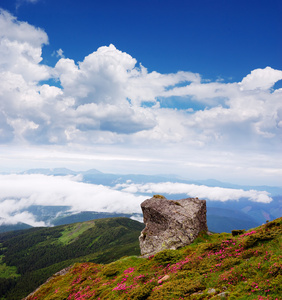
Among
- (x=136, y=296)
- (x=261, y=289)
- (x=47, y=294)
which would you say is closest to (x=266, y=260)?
(x=261, y=289)

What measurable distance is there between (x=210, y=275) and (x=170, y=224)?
20557 millimetres

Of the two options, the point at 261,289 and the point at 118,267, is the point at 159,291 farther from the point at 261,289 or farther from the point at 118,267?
the point at 118,267

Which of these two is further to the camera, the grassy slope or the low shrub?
the low shrub

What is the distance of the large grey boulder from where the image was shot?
34.1 meters

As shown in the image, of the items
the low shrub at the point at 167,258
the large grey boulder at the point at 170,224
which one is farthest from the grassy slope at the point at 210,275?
the large grey boulder at the point at 170,224

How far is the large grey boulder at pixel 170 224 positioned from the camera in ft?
112

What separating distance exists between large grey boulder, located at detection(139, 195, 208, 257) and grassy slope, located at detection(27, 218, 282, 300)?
771cm

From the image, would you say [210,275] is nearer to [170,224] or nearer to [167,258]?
[167,258]

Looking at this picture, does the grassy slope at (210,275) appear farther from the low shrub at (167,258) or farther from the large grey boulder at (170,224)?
the large grey boulder at (170,224)

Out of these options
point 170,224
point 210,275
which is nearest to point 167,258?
point 210,275

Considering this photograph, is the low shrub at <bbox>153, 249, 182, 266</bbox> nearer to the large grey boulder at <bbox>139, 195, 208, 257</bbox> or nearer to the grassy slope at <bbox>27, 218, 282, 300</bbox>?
the grassy slope at <bbox>27, 218, 282, 300</bbox>

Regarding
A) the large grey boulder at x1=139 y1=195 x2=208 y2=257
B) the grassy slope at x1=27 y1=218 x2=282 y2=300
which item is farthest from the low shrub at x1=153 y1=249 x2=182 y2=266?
the large grey boulder at x1=139 y1=195 x2=208 y2=257

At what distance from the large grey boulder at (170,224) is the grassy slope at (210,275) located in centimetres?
771

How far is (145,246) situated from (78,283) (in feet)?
47.5
